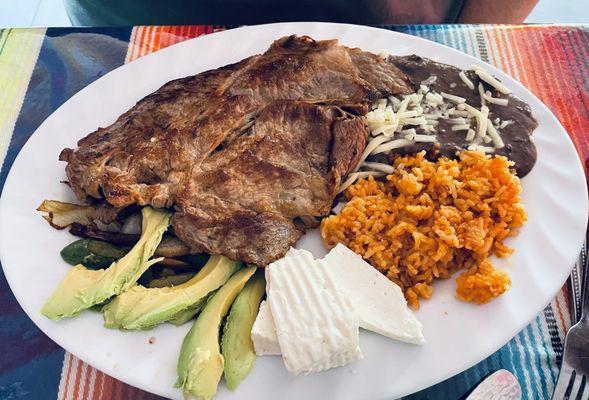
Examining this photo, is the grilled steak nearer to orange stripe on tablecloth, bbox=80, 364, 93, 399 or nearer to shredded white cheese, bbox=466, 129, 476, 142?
shredded white cheese, bbox=466, 129, 476, 142

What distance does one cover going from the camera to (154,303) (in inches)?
69.5

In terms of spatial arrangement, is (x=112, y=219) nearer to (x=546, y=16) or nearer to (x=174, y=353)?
(x=174, y=353)

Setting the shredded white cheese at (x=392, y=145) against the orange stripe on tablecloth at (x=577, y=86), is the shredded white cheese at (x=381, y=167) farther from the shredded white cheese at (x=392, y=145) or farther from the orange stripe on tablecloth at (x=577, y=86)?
the orange stripe on tablecloth at (x=577, y=86)

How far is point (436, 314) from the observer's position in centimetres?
181

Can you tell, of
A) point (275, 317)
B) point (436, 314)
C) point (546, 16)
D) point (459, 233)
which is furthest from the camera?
point (546, 16)

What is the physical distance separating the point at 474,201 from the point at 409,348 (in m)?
0.64

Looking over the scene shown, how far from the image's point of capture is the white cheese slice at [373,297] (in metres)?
1.71

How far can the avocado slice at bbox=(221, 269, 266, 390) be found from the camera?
64.7 inches

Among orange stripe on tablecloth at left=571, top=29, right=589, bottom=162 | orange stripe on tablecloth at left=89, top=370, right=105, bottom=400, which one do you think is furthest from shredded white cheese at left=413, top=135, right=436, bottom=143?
orange stripe on tablecloth at left=89, top=370, right=105, bottom=400

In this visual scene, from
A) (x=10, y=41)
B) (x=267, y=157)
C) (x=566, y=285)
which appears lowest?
(x=10, y=41)

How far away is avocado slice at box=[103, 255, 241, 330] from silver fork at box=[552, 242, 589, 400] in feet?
4.03

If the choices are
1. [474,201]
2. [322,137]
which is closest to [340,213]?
[322,137]

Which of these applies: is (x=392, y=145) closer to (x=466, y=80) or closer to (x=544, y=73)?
(x=466, y=80)

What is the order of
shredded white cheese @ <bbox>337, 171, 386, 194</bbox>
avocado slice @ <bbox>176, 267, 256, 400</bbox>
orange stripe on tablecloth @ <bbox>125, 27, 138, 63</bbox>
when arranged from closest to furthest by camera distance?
avocado slice @ <bbox>176, 267, 256, 400</bbox> < shredded white cheese @ <bbox>337, 171, 386, 194</bbox> < orange stripe on tablecloth @ <bbox>125, 27, 138, 63</bbox>
